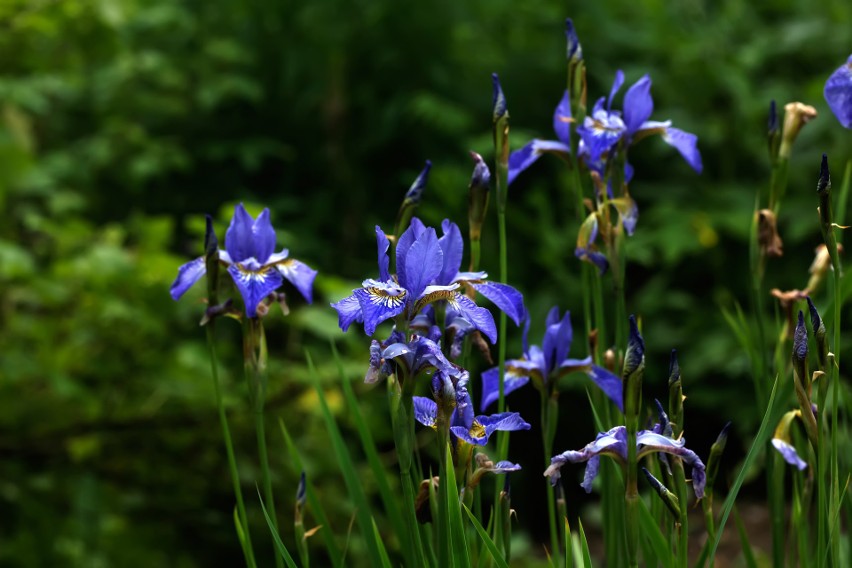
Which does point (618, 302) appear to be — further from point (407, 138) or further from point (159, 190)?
point (159, 190)

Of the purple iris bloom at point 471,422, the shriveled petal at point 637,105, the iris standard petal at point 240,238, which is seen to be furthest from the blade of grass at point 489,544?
the shriveled petal at point 637,105

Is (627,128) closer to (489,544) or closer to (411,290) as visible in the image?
(411,290)

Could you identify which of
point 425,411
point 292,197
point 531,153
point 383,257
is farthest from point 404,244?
point 292,197

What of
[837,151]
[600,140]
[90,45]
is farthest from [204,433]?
[837,151]

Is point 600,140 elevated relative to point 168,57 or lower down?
lower down

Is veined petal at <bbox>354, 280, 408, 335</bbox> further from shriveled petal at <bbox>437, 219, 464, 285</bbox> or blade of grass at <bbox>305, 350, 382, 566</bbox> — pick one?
blade of grass at <bbox>305, 350, 382, 566</bbox>

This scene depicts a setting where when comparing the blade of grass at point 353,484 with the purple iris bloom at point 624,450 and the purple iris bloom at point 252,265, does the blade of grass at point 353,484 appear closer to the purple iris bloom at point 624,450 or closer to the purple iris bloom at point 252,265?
the purple iris bloom at point 252,265
